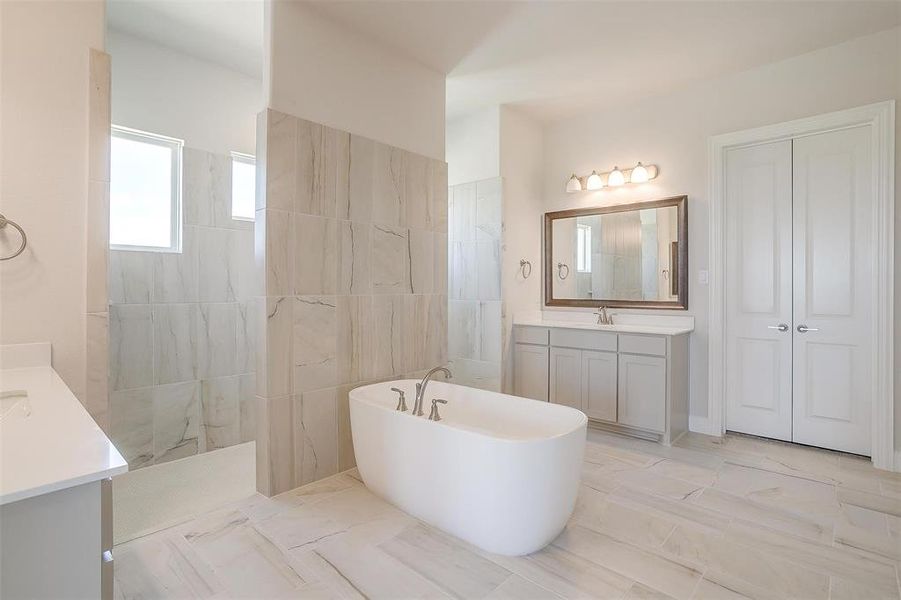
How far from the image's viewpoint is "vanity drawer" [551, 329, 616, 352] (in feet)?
11.8

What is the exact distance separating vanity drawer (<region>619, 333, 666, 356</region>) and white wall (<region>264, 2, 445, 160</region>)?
81.2 inches

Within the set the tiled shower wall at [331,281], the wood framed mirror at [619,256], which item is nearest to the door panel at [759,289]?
the wood framed mirror at [619,256]

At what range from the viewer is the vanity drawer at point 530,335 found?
3.96 m

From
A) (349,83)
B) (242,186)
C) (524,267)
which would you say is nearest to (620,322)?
(524,267)

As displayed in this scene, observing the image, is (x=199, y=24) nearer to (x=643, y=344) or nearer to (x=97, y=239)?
(x=97, y=239)

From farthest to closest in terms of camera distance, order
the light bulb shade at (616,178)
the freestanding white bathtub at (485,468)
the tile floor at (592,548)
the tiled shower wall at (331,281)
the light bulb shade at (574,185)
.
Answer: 1. the light bulb shade at (574,185)
2. the light bulb shade at (616,178)
3. the tiled shower wall at (331,281)
4. the freestanding white bathtub at (485,468)
5. the tile floor at (592,548)

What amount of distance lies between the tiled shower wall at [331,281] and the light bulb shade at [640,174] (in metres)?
1.75

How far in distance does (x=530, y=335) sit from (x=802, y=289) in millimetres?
2039

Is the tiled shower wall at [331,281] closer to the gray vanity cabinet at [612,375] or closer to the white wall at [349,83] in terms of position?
the white wall at [349,83]

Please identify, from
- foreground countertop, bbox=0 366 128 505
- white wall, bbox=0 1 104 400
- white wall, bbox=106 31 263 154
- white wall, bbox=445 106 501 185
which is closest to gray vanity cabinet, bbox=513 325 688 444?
white wall, bbox=445 106 501 185

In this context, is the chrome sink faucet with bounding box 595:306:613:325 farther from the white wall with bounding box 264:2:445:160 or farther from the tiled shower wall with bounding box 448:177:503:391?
the white wall with bounding box 264:2:445:160

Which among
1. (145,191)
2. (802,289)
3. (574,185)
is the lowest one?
(802,289)

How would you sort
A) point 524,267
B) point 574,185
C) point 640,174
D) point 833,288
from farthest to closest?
point 524,267 < point 574,185 < point 640,174 < point 833,288

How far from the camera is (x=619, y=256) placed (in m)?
4.05
